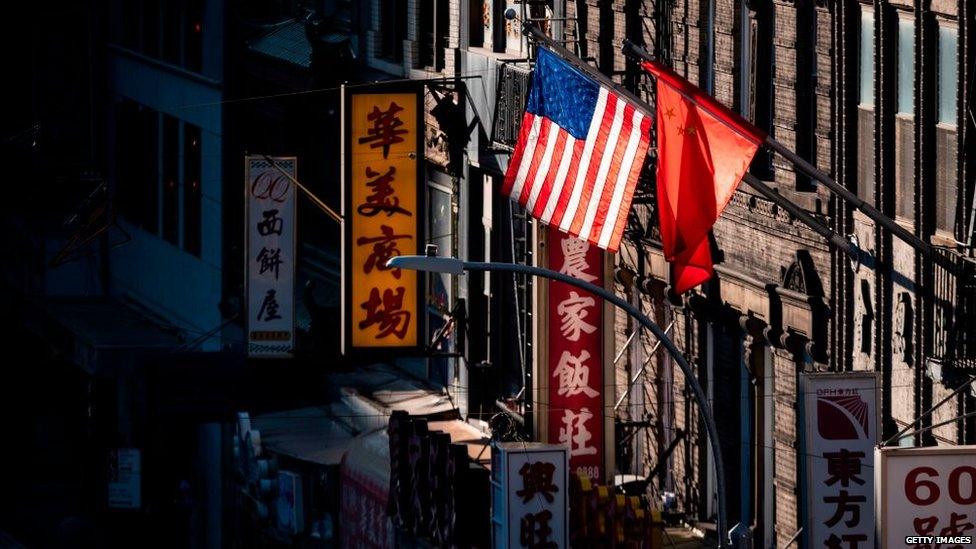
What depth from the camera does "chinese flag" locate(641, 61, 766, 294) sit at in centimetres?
2836

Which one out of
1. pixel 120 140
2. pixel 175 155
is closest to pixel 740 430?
pixel 175 155

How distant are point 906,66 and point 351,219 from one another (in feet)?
47.7

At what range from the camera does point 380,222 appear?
43719 mm

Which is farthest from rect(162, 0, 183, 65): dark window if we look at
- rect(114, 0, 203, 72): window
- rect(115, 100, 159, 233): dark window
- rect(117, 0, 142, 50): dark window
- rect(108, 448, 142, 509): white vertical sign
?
rect(108, 448, 142, 509): white vertical sign

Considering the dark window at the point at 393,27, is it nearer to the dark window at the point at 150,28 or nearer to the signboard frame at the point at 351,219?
the signboard frame at the point at 351,219

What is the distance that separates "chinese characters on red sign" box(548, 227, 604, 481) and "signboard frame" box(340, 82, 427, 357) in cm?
488

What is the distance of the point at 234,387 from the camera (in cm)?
5388

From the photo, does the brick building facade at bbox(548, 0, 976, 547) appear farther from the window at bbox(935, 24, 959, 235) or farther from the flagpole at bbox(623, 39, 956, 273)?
the flagpole at bbox(623, 39, 956, 273)

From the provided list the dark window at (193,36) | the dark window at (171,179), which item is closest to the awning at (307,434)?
the dark window at (193,36)

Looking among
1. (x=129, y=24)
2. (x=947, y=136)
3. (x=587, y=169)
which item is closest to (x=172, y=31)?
(x=129, y=24)

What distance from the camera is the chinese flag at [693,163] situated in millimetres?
28359

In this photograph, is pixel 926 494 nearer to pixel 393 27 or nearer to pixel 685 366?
pixel 685 366

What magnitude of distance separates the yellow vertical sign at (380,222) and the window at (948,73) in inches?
592

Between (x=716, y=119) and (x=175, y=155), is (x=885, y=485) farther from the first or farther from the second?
(x=175, y=155)
